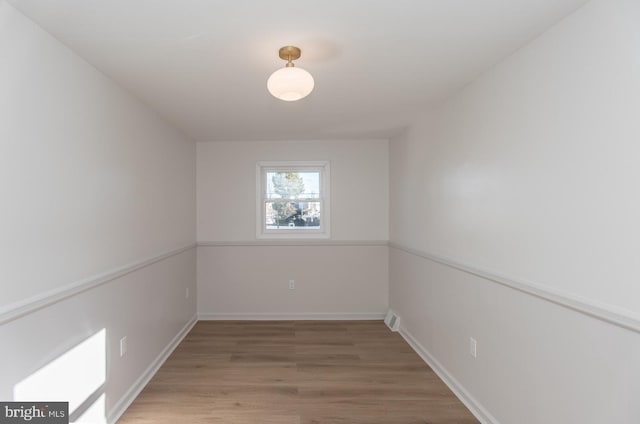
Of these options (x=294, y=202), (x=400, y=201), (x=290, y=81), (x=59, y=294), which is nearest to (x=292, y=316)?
(x=294, y=202)

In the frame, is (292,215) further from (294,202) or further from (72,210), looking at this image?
(72,210)

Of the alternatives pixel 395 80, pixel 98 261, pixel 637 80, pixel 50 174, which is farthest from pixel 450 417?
pixel 50 174

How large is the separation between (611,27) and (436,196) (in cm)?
184

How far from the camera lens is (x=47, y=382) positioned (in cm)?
177

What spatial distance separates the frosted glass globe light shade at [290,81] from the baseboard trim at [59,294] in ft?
5.07

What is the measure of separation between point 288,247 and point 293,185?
2.70 feet

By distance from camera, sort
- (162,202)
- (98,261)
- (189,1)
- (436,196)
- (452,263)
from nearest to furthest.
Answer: (189,1), (98,261), (452,263), (436,196), (162,202)

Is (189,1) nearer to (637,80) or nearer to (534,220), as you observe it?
(637,80)

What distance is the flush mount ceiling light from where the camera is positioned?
6.06 ft

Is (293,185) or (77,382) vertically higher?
(293,185)

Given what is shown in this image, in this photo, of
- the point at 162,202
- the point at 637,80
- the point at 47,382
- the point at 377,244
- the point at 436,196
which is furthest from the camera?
the point at 377,244

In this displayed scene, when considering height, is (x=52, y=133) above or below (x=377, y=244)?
above

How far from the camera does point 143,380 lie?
286 centimetres

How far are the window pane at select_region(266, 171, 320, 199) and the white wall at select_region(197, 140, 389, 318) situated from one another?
0.22 meters
